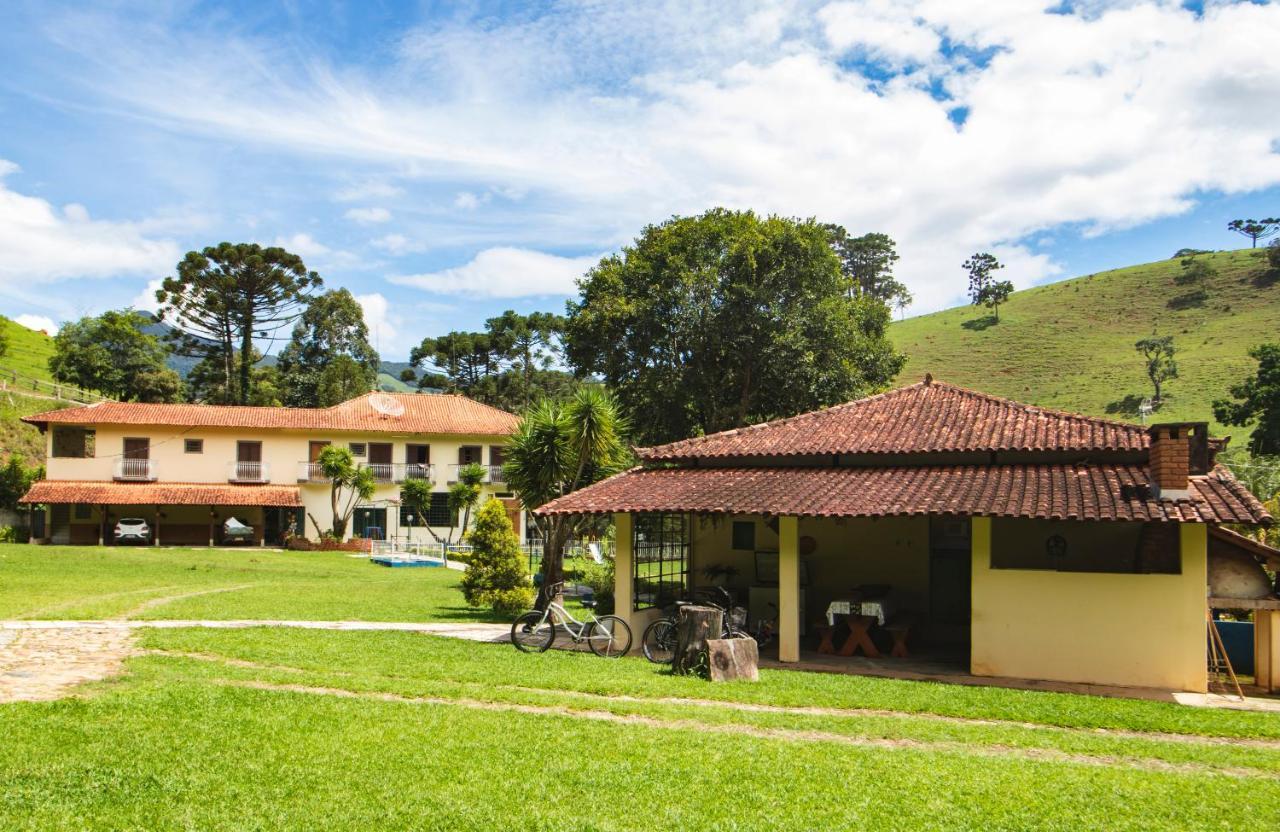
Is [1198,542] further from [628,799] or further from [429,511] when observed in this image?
[429,511]

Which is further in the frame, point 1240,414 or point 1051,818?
point 1240,414

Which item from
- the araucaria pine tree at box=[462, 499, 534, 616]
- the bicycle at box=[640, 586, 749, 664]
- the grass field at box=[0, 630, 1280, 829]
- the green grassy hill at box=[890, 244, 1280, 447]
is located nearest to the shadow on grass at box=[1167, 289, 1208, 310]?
the green grassy hill at box=[890, 244, 1280, 447]

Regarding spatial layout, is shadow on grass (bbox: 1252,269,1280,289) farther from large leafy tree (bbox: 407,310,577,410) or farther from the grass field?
the grass field

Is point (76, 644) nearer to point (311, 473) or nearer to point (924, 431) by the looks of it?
point (924, 431)

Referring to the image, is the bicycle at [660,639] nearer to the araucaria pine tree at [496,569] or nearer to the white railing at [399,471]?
the araucaria pine tree at [496,569]

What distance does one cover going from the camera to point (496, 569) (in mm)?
19047

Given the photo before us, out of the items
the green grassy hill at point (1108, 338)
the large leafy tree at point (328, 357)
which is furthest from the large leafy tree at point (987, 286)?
the large leafy tree at point (328, 357)

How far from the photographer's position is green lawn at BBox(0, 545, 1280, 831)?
606cm

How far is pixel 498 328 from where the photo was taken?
6241 centimetres

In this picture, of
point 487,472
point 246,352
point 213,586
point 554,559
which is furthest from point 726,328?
point 246,352

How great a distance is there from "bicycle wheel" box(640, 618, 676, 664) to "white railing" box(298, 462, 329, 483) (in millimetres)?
29495

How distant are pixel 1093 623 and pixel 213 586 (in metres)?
19.5

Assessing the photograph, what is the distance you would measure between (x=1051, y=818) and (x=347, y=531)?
3863 centimetres

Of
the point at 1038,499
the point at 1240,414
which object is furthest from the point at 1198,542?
the point at 1240,414
